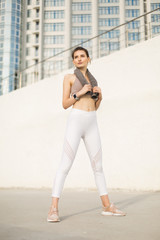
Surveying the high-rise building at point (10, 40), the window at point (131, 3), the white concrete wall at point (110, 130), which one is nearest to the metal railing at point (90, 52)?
the white concrete wall at point (110, 130)

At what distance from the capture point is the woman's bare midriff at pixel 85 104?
2570 mm

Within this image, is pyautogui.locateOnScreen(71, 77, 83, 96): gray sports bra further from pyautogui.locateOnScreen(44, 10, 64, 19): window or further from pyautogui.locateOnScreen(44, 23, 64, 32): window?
pyautogui.locateOnScreen(44, 10, 64, 19): window

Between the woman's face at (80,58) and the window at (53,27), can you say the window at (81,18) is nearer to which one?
the window at (53,27)

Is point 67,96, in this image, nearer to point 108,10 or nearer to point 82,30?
point 82,30

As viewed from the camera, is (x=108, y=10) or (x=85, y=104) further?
(x=108, y=10)

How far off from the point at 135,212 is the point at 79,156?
11.5 ft

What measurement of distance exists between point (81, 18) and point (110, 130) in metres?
39.8

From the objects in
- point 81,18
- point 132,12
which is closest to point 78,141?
point 81,18

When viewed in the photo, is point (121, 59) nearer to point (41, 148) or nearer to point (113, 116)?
point (113, 116)

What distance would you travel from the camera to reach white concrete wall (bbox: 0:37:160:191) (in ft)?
16.6

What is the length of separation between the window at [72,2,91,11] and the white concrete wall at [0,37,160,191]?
38.5 m

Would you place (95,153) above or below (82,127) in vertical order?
below

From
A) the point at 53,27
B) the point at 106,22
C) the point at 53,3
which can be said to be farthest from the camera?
the point at 53,3

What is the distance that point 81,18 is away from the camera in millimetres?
41312
